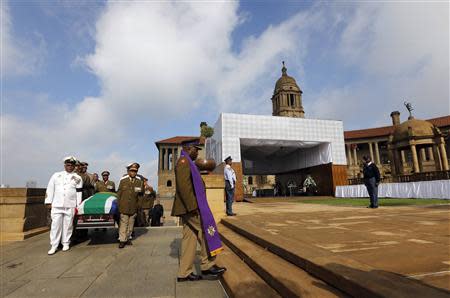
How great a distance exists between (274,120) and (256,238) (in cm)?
1528

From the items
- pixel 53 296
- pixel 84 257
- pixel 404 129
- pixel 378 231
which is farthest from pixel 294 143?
pixel 53 296

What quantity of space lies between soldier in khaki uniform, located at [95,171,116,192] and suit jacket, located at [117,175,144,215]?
227 cm

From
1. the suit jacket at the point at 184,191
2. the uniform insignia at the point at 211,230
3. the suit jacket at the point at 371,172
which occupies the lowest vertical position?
the uniform insignia at the point at 211,230

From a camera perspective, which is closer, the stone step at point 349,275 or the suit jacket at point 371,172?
Answer: the stone step at point 349,275

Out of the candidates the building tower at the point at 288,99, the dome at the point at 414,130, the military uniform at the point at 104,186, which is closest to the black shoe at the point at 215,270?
the military uniform at the point at 104,186

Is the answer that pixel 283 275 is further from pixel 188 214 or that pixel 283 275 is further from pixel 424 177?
pixel 424 177

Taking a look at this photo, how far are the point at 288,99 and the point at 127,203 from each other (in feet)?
165

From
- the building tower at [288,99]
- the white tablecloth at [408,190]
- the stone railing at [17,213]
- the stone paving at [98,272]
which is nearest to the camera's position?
the stone paving at [98,272]

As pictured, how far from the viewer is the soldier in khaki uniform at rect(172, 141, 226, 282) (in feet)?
9.79

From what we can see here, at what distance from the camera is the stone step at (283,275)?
6.59 ft

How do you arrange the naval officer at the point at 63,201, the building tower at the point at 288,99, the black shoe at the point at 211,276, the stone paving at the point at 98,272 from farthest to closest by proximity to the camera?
1. the building tower at the point at 288,99
2. the naval officer at the point at 63,201
3. the black shoe at the point at 211,276
4. the stone paving at the point at 98,272

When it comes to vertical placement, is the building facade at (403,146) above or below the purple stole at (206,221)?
above

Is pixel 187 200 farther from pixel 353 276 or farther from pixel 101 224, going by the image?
pixel 101 224

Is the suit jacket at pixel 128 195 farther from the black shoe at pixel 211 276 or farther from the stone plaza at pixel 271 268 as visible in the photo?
the black shoe at pixel 211 276
